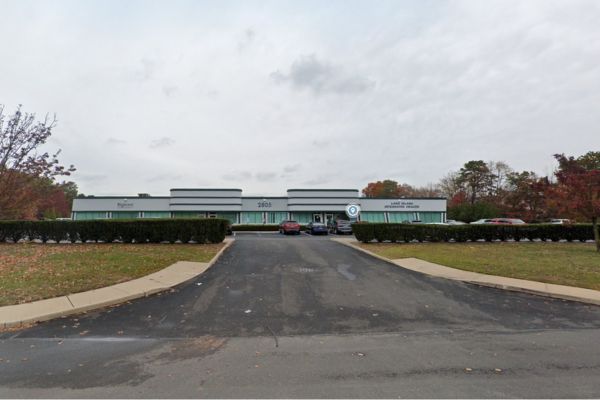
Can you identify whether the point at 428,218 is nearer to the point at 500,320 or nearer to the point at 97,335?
the point at 500,320

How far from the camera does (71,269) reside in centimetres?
1074

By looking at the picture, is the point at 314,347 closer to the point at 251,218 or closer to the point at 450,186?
the point at 251,218

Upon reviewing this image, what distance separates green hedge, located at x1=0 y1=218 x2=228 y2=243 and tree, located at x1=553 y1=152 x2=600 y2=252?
56.4 feet

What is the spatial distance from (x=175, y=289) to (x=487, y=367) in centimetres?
717

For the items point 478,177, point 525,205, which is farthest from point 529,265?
point 478,177

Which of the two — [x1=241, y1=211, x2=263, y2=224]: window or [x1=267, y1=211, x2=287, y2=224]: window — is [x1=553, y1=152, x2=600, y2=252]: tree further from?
[x1=241, y1=211, x2=263, y2=224]: window

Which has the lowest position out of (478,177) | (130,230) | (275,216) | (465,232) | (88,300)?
(88,300)

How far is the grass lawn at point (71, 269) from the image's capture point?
8156 mm

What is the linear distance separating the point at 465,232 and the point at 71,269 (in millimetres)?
20311

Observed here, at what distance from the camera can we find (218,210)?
166ft

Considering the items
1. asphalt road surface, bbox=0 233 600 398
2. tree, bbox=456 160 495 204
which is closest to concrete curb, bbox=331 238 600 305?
asphalt road surface, bbox=0 233 600 398

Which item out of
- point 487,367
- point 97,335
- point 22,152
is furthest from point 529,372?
point 22,152

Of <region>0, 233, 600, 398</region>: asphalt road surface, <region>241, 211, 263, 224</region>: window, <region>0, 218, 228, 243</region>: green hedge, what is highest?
<region>241, 211, 263, 224</region>: window

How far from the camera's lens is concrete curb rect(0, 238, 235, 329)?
6.38 metres
